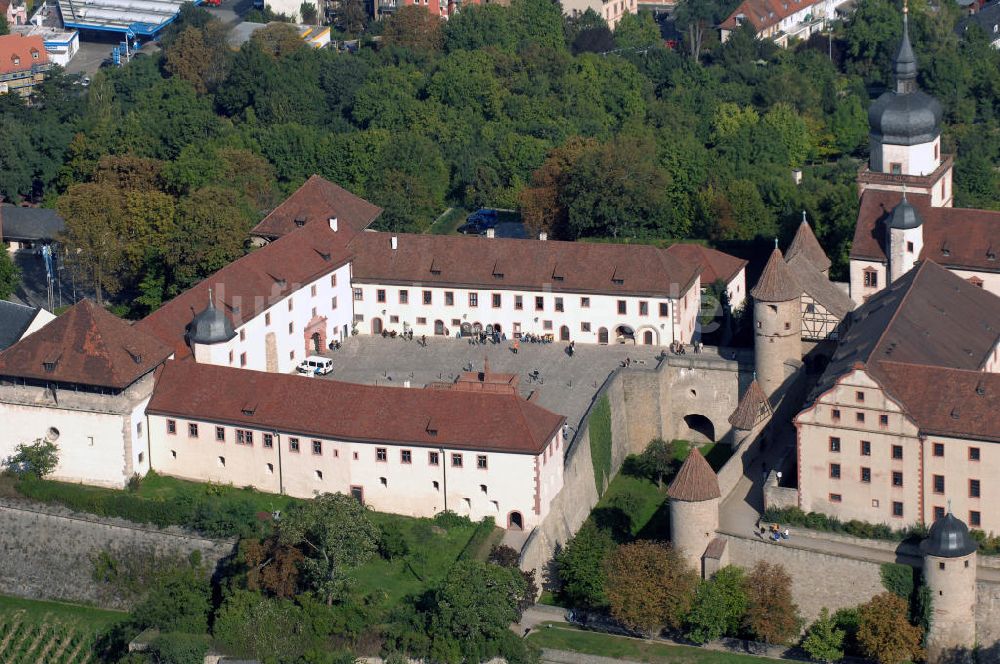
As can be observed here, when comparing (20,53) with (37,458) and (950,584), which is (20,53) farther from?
(950,584)

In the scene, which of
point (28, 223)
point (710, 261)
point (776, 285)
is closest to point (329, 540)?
point (776, 285)

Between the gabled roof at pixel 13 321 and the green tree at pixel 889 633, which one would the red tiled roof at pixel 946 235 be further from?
the gabled roof at pixel 13 321

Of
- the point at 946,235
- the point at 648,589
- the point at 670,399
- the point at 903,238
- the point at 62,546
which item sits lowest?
the point at 62,546

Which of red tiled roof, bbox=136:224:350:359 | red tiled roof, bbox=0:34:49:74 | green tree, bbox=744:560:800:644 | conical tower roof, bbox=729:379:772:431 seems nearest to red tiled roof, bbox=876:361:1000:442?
green tree, bbox=744:560:800:644

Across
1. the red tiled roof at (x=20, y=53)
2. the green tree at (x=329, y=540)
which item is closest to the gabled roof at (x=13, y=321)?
the green tree at (x=329, y=540)

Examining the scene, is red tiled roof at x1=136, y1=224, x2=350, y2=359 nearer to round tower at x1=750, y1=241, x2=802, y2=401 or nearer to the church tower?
round tower at x1=750, y1=241, x2=802, y2=401


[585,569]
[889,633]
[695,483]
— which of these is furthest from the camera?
[585,569]

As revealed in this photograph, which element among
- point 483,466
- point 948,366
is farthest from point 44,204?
point 948,366
